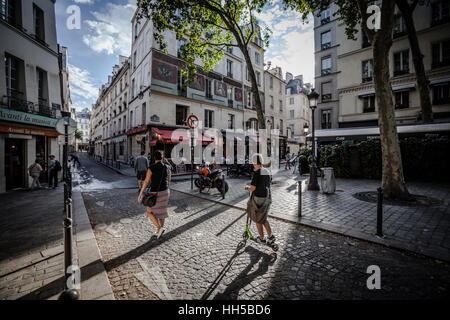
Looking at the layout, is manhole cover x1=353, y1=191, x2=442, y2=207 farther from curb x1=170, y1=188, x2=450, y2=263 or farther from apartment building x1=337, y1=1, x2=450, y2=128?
apartment building x1=337, y1=1, x2=450, y2=128

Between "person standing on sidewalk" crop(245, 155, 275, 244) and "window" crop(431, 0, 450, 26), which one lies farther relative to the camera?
"window" crop(431, 0, 450, 26)

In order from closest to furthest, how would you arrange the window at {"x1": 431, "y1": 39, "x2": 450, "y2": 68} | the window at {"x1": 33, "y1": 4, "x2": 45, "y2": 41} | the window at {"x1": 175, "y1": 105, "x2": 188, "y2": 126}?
1. the window at {"x1": 33, "y1": 4, "x2": 45, "y2": 41}
2. the window at {"x1": 431, "y1": 39, "x2": 450, "y2": 68}
3. the window at {"x1": 175, "y1": 105, "x2": 188, "y2": 126}

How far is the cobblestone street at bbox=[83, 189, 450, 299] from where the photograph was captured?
230cm

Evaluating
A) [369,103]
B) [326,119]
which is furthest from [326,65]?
[369,103]

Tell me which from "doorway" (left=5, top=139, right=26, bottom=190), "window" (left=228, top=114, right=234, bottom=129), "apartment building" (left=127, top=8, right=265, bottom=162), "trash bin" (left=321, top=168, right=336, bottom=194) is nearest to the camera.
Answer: "trash bin" (left=321, top=168, right=336, bottom=194)

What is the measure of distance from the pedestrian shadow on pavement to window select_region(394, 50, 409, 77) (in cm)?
2102

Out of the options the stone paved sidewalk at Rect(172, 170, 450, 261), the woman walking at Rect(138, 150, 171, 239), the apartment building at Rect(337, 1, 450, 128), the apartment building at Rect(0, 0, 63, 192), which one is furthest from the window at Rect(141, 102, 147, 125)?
the apartment building at Rect(337, 1, 450, 128)

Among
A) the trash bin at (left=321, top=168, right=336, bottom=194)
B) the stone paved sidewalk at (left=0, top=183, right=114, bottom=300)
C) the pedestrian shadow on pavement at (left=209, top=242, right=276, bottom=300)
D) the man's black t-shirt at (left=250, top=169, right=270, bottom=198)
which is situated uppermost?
the man's black t-shirt at (left=250, top=169, right=270, bottom=198)

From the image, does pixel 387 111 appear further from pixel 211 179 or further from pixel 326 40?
pixel 326 40

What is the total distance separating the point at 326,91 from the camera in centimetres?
2133

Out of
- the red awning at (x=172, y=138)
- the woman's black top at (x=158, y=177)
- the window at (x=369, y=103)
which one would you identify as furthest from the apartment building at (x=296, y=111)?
the woman's black top at (x=158, y=177)

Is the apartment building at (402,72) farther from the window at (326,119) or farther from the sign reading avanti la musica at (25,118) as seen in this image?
the sign reading avanti la musica at (25,118)

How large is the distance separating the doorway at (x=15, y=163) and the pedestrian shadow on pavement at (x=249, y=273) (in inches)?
462

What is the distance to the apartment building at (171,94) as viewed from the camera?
53.2 feet
